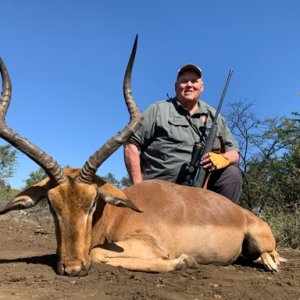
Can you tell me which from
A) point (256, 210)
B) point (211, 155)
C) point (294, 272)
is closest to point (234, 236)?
point (294, 272)

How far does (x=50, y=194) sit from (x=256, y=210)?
6847mm

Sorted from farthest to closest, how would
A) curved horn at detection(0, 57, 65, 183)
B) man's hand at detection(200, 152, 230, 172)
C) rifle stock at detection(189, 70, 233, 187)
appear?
rifle stock at detection(189, 70, 233, 187) → man's hand at detection(200, 152, 230, 172) → curved horn at detection(0, 57, 65, 183)

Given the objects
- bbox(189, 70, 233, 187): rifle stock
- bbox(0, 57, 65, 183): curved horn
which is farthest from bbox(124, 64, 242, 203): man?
bbox(0, 57, 65, 183): curved horn

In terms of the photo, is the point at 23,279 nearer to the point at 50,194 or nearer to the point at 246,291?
the point at 50,194

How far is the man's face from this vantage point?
711 centimetres

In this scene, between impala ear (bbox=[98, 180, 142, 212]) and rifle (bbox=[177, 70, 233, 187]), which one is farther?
rifle (bbox=[177, 70, 233, 187])

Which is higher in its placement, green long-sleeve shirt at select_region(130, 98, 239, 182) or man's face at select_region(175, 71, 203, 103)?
man's face at select_region(175, 71, 203, 103)

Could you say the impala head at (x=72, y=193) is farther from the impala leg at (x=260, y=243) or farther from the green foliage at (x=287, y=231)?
the green foliage at (x=287, y=231)

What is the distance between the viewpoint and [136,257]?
4.41m

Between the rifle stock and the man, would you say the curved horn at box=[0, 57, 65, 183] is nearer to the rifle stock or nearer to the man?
the man

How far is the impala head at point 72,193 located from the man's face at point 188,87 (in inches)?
83.4

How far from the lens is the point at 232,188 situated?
668 cm

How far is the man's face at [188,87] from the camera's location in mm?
7105

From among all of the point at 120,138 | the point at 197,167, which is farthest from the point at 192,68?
the point at 120,138
